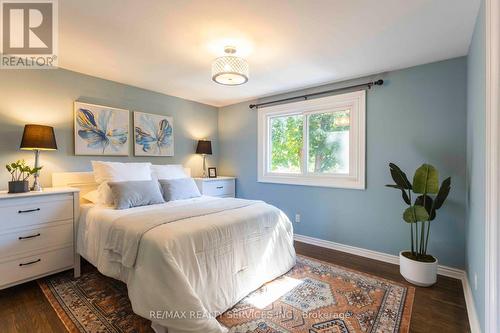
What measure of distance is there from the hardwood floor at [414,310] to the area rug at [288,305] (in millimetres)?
61

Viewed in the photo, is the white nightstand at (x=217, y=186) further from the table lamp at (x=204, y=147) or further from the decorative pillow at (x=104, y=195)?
the decorative pillow at (x=104, y=195)

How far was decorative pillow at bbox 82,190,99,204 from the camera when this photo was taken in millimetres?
2697

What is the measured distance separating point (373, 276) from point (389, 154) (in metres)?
1.38

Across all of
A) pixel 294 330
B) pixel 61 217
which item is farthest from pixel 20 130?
pixel 294 330

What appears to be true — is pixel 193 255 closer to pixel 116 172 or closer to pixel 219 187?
pixel 116 172

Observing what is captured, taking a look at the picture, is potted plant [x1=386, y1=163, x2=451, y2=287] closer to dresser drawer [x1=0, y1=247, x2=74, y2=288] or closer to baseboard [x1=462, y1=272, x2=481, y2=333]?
baseboard [x1=462, y1=272, x2=481, y2=333]

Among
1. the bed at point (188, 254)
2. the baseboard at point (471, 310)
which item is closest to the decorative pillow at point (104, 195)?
the bed at point (188, 254)

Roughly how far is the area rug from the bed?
0.59 ft

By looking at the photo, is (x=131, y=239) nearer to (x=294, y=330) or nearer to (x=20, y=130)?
(x=294, y=330)

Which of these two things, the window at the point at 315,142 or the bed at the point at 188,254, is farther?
the window at the point at 315,142

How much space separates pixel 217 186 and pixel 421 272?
2.93 metres

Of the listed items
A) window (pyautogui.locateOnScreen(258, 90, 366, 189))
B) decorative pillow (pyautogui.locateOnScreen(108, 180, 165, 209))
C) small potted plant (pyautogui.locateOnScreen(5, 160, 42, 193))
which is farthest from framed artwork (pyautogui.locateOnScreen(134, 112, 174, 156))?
window (pyautogui.locateOnScreen(258, 90, 366, 189))

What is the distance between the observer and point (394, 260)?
280 centimetres

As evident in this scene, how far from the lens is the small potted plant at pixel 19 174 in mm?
2219
